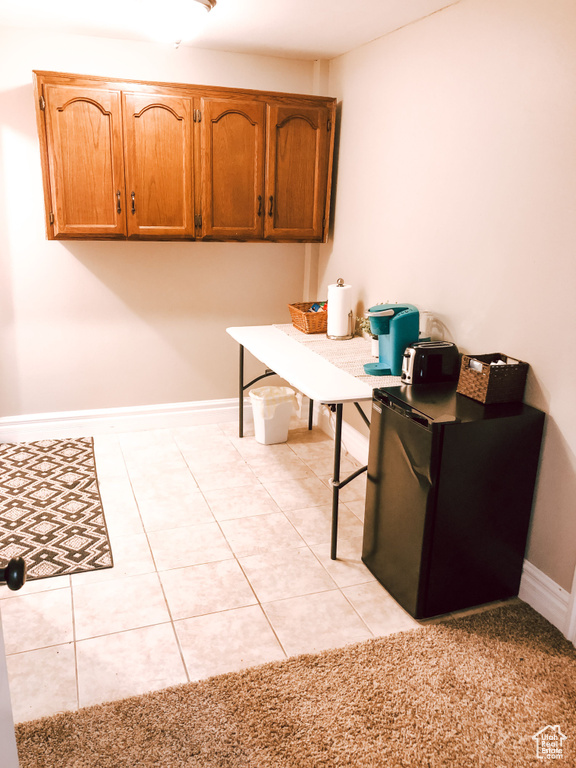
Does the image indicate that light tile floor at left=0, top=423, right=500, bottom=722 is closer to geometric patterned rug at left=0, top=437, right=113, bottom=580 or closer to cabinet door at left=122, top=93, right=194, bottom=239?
geometric patterned rug at left=0, top=437, right=113, bottom=580

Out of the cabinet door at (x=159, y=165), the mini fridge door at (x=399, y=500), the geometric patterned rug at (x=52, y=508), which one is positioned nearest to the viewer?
the mini fridge door at (x=399, y=500)

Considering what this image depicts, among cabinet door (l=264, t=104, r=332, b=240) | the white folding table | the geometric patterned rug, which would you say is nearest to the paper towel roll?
the white folding table

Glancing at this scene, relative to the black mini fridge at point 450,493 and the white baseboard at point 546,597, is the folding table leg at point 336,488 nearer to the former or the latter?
the black mini fridge at point 450,493

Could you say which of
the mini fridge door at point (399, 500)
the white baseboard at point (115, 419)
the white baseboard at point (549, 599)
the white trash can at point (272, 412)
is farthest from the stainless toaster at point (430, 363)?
the white baseboard at point (115, 419)

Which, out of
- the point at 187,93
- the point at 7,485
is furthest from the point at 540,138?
the point at 7,485

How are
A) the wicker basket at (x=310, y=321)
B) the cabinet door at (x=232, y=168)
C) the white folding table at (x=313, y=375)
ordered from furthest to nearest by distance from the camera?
the wicker basket at (x=310, y=321) → the cabinet door at (x=232, y=168) → the white folding table at (x=313, y=375)

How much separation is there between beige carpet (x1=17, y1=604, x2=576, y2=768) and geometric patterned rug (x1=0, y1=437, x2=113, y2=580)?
3.02 feet

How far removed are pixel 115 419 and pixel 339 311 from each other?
1.73 meters

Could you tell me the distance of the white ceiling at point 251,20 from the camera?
2777 mm

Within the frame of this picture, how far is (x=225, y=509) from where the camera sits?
3.19m

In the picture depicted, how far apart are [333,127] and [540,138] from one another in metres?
1.77

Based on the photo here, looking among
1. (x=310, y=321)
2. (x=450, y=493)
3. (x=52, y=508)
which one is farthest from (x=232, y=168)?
(x=450, y=493)

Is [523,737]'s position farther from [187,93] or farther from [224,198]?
[187,93]

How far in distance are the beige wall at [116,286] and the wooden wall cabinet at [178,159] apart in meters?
0.35
